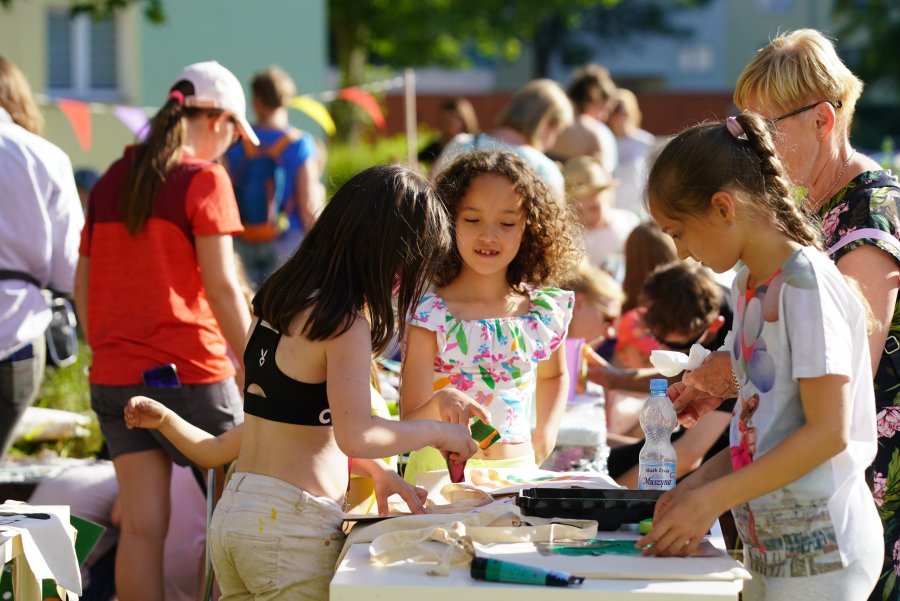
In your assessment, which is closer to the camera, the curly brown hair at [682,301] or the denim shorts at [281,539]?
the denim shorts at [281,539]

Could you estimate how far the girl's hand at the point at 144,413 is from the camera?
347cm

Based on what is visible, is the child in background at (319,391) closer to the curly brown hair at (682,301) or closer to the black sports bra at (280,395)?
the black sports bra at (280,395)

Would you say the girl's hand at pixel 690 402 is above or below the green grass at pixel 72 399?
above

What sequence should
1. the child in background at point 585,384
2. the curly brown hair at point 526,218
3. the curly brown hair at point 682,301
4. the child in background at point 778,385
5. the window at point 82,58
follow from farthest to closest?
the window at point 82,58 < the curly brown hair at point 682,301 < the child in background at point 585,384 < the curly brown hair at point 526,218 < the child in background at point 778,385

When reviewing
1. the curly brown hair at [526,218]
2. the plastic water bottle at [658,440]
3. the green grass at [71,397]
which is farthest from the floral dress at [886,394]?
the green grass at [71,397]

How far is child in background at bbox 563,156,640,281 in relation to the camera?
709 cm

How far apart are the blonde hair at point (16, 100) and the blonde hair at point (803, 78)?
9.54 feet

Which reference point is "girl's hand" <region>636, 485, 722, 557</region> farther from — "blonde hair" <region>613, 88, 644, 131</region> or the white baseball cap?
"blonde hair" <region>613, 88, 644, 131</region>

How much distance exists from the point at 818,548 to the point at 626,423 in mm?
3110

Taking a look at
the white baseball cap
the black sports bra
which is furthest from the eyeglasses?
the white baseball cap

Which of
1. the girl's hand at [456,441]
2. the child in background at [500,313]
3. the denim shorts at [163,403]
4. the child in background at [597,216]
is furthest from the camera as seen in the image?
the child in background at [597,216]

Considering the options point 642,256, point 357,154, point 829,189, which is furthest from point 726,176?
point 357,154

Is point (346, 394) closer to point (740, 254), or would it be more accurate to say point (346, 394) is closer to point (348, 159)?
point (740, 254)

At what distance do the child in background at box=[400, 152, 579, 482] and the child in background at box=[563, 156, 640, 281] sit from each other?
2894 mm
